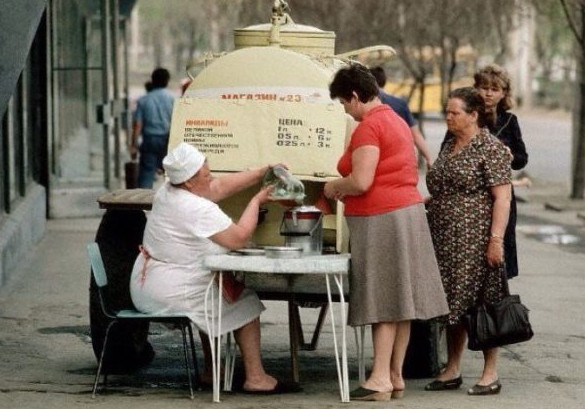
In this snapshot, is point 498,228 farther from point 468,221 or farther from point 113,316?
point 113,316

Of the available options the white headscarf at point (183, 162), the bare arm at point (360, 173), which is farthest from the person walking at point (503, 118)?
the white headscarf at point (183, 162)

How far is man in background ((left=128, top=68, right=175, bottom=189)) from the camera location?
66.2 feet

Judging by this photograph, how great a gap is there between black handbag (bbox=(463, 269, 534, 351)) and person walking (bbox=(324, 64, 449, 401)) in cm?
30

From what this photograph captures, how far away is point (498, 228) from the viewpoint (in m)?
9.32

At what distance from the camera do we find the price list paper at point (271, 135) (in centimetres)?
957

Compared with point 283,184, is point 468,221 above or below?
below

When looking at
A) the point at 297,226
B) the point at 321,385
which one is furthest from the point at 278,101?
the point at 321,385

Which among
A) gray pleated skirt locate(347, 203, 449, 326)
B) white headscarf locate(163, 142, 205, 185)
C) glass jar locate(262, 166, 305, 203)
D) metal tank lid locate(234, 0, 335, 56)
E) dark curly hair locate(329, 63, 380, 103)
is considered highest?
metal tank lid locate(234, 0, 335, 56)

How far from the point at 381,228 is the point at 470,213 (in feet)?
1.96

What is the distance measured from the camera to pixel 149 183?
20.2m

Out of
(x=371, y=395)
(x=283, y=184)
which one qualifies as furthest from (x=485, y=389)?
(x=283, y=184)

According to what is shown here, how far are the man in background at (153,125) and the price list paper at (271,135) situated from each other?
10.4 metres

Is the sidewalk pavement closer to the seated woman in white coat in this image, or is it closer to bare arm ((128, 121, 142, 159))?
the seated woman in white coat

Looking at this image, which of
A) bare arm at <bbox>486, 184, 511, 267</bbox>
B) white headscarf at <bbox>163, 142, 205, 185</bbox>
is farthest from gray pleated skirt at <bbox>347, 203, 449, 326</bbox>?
white headscarf at <bbox>163, 142, 205, 185</bbox>
